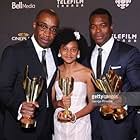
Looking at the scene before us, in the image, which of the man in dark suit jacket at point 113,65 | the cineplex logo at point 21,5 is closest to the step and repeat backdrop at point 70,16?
the cineplex logo at point 21,5

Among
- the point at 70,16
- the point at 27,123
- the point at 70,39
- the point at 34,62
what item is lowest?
the point at 27,123

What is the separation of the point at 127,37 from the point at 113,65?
0.26 m

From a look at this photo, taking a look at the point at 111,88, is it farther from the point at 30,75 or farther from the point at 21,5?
the point at 21,5

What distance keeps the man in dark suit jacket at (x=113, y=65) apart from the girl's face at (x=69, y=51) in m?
0.12

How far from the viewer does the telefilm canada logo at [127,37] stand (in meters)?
1.85

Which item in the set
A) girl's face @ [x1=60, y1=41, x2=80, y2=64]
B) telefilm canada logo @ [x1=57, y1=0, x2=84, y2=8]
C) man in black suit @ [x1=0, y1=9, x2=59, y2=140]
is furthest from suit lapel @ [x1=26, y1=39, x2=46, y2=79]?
telefilm canada logo @ [x1=57, y1=0, x2=84, y2=8]

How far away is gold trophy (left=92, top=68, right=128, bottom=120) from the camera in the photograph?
5.11 ft

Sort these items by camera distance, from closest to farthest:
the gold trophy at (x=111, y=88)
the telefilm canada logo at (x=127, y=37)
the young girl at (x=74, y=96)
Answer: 1. the gold trophy at (x=111, y=88)
2. the young girl at (x=74, y=96)
3. the telefilm canada logo at (x=127, y=37)

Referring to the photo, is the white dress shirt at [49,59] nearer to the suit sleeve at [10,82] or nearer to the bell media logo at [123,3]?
the suit sleeve at [10,82]

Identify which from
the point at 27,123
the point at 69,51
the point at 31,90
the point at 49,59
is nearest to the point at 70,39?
the point at 69,51

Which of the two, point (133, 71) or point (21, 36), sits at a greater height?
point (21, 36)

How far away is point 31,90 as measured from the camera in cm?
158

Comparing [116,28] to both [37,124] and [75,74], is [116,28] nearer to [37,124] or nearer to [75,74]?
[75,74]

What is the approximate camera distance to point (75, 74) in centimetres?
169
